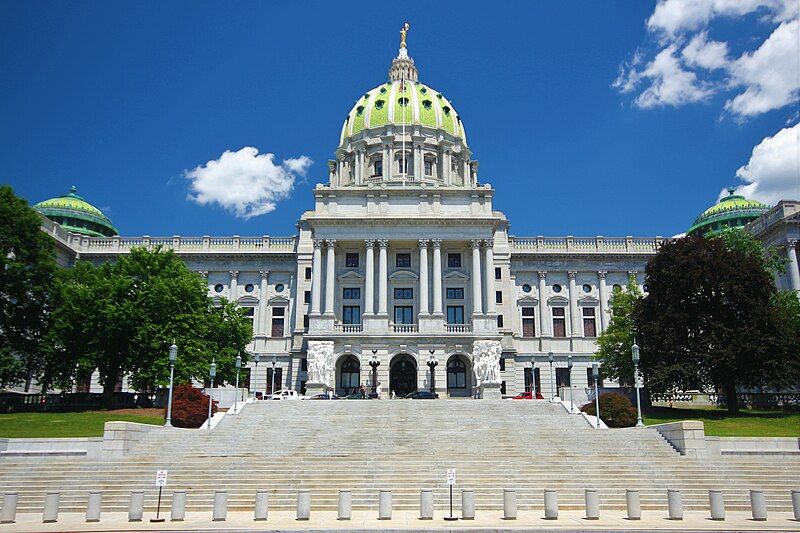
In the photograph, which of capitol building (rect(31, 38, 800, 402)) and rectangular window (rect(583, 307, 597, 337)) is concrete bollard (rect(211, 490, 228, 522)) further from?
rectangular window (rect(583, 307, 597, 337))

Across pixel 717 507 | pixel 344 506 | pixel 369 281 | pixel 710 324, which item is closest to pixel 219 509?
pixel 344 506

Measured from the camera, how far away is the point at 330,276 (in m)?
65.3

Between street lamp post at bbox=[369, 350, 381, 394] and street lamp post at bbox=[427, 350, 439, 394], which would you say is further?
street lamp post at bbox=[369, 350, 381, 394]

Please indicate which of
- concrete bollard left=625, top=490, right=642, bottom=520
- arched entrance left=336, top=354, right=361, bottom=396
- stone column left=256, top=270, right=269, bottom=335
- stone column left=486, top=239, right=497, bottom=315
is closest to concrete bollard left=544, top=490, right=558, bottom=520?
concrete bollard left=625, top=490, right=642, bottom=520

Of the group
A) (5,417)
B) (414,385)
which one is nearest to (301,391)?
(414,385)

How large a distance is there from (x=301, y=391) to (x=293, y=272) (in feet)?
54.0

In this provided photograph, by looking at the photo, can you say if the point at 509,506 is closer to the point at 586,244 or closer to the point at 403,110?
the point at 586,244

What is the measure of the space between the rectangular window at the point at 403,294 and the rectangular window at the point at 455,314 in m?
3.88

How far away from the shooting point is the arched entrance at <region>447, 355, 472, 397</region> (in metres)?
63.6

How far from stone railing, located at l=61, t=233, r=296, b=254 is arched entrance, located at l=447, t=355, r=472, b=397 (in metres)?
25.3

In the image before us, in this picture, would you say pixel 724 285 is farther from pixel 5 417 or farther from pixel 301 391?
pixel 5 417

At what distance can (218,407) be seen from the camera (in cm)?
4797

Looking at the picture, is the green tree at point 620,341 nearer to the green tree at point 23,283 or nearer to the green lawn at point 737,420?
the green lawn at point 737,420

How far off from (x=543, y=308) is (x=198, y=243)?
40523mm
